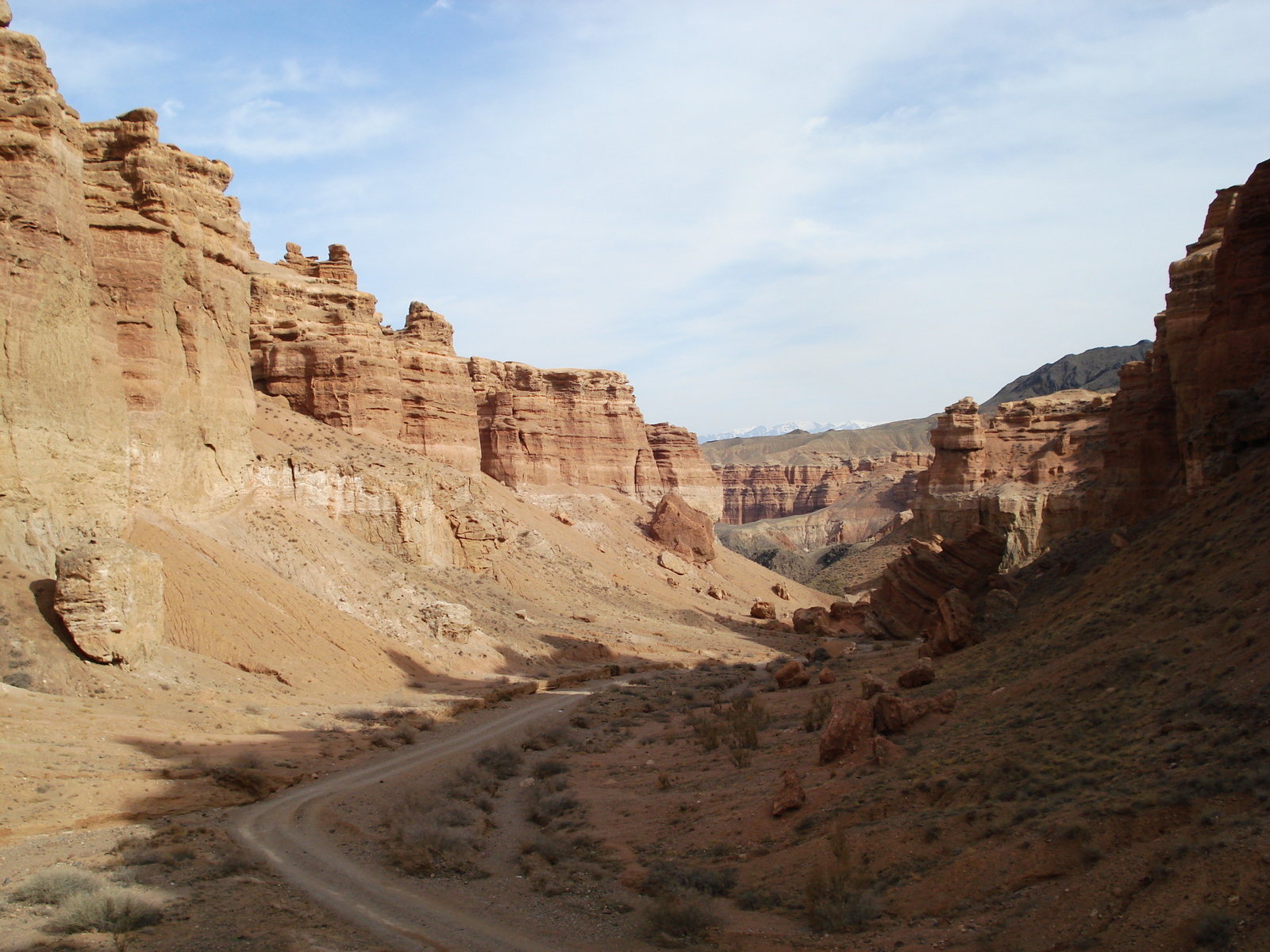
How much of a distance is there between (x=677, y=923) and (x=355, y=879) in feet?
15.5

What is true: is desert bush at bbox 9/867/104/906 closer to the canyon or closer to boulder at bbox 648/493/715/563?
the canyon

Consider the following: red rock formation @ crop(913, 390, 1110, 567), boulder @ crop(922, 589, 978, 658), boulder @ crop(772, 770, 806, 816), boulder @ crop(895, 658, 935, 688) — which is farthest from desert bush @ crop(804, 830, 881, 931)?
red rock formation @ crop(913, 390, 1110, 567)

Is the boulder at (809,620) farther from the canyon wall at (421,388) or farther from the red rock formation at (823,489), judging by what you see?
the red rock formation at (823,489)

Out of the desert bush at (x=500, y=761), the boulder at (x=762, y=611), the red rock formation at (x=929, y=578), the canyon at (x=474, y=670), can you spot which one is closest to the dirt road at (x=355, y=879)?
the canyon at (x=474, y=670)

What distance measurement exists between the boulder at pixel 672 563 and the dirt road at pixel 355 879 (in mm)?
38232

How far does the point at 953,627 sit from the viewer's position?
2220 centimetres

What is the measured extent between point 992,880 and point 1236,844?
2344 mm

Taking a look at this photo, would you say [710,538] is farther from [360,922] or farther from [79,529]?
[360,922]

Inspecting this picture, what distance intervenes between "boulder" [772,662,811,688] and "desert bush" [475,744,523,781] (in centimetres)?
840

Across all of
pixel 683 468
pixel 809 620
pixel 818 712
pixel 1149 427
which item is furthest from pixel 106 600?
pixel 683 468

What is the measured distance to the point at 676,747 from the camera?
19.7 metres

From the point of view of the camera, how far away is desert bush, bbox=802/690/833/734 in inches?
703

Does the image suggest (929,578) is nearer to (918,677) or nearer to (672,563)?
(918,677)

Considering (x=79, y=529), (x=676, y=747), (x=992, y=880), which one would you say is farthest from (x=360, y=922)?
(x=79, y=529)
